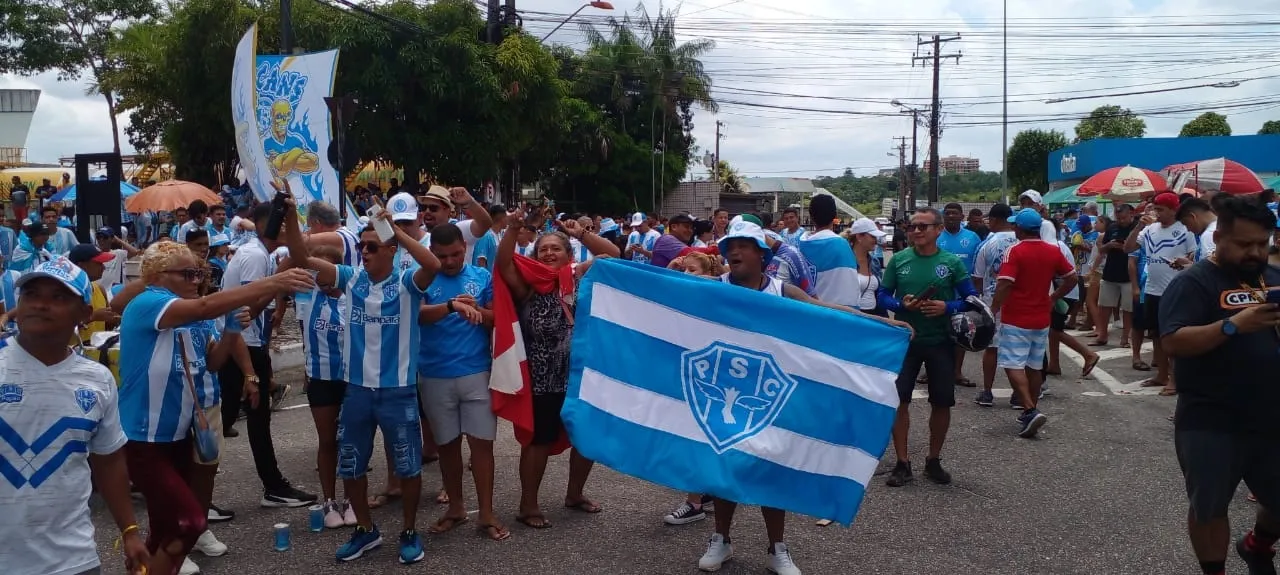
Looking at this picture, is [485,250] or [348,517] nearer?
[348,517]

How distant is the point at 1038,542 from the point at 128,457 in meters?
4.75

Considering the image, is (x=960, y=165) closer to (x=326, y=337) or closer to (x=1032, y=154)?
(x=1032, y=154)

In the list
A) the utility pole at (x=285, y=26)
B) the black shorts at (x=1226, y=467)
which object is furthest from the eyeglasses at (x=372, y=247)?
the utility pole at (x=285, y=26)

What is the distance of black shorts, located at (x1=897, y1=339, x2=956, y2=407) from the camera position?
21.9ft

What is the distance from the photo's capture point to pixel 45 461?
123 inches

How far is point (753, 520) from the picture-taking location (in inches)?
233

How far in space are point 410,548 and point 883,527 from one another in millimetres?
2748

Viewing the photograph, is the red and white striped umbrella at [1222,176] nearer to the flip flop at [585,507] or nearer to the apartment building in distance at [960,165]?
the flip flop at [585,507]

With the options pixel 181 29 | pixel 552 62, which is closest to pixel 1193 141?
pixel 552 62

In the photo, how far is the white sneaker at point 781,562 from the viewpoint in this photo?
4.94 m

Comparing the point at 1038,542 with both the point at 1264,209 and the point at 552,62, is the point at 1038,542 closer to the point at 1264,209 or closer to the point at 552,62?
the point at 1264,209

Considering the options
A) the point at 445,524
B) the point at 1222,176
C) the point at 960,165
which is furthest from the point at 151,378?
the point at 960,165

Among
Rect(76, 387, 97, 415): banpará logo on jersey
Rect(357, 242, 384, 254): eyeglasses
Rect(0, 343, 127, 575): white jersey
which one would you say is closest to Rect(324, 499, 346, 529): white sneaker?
Rect(357, 242, 384, 254): eyeglasses

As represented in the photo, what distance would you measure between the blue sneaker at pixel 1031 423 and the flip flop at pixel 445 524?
471cm
